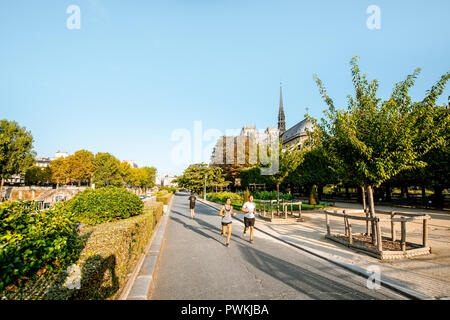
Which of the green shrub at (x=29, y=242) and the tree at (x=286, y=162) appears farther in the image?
the tree at (x=286, y=162)

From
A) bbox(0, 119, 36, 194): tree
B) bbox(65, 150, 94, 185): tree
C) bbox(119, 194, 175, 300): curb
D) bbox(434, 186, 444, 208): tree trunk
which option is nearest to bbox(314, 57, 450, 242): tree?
bbox(119, 194, 175, 300): curb

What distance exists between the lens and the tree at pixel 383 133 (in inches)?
284

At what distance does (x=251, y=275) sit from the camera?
17.3 ft

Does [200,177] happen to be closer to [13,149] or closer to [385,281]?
[13,149]

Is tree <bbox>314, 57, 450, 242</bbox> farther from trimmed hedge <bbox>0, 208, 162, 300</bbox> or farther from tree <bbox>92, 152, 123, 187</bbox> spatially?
tree <bbox>92, 152, 123, 187</bbox>

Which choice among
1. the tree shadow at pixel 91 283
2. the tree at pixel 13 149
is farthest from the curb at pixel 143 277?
the tree at pixel 13 149

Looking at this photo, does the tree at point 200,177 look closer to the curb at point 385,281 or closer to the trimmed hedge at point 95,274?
the curb at point 385,281

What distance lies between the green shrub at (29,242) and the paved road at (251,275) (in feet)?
6.84

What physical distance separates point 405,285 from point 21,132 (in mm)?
63974

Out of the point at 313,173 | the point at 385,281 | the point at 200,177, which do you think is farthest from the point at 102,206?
the point at 200,177

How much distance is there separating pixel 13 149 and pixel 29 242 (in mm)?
58622

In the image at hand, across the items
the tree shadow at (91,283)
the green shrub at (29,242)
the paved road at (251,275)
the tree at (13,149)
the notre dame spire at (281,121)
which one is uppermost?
the notre dame spire at (281,121)

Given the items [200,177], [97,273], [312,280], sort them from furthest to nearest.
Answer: [200,177]
[312,280]
[97,273]
